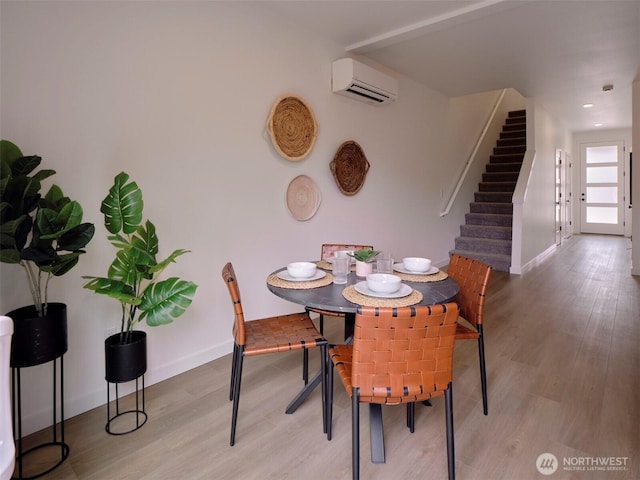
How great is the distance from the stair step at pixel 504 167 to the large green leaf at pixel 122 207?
6.92 metres

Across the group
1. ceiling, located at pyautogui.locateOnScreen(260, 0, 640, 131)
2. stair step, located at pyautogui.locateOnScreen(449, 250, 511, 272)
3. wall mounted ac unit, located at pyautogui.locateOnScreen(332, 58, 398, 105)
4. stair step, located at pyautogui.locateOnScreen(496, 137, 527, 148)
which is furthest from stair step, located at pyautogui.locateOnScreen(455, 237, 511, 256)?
wall mounted ac unit, located at pyautogui.locateOnScreen(332, 58, 398, 105)

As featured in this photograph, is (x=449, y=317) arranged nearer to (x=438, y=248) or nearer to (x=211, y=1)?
(x=211, y=1)

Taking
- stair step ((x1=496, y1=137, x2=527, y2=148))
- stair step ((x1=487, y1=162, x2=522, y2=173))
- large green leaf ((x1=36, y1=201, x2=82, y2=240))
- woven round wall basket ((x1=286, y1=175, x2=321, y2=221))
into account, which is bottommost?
large green leaf ((x1=36, y1=201, x2=82, y2=240))

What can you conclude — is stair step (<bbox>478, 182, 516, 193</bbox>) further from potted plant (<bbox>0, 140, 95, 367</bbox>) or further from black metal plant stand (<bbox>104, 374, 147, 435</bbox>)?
potted plant (<bbox>0, 140, 95, 367</bbox>)

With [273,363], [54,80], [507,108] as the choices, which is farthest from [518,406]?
[507,108]

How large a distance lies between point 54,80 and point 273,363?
6.90ft

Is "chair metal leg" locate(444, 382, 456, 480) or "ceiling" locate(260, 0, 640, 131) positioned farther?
"ceiling" locate(260, 0, 640, 131)

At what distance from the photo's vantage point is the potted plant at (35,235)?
1.39m

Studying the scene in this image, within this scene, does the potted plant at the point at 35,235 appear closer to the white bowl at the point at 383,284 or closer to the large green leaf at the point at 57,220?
the large green leaf at the point at 57,220

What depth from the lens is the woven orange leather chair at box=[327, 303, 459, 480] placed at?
123 centimetres

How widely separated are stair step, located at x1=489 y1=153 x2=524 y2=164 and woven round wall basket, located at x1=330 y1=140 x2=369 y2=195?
184 inches

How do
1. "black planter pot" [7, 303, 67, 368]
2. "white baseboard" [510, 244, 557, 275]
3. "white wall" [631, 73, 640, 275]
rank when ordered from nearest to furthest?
"black planter pot" [7, 303, 67, 368], "white wall" [631, 73, 640, 275], "white baseboard" [510, 244, 557, 275]

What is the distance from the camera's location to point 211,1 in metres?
2.39

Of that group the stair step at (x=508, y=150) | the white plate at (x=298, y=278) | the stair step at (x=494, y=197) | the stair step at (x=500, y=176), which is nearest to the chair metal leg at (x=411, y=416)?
the white plate at (x=298, y=278)
